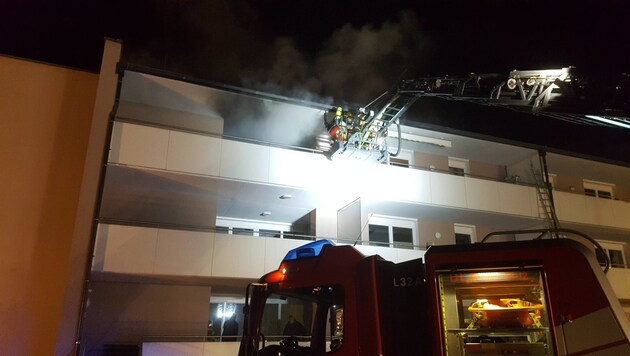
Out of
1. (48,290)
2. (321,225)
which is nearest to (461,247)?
(321,225)

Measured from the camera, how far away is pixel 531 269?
16.9 feet

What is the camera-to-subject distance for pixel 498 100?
30.7ft

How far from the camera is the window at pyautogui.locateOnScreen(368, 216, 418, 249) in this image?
15.9 metres

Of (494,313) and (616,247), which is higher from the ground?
(616,247)

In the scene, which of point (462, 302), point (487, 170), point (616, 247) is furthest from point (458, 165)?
point (462, 302)

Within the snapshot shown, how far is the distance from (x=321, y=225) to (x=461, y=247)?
9.58 m

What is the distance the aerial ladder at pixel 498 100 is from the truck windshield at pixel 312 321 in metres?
5.22

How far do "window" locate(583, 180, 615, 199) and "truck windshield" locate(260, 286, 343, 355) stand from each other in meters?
17.7

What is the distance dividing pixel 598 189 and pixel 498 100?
14.1m

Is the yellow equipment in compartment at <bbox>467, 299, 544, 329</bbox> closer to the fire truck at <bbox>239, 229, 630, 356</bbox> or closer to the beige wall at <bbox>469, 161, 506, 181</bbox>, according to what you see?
the fire truck at <bbox>239, 229, 630, 356</bbox>

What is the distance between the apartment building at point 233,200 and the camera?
1188cm

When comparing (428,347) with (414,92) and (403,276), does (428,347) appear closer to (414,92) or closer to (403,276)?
(403,276)

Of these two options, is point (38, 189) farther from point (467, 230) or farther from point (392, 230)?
point (467, 230)

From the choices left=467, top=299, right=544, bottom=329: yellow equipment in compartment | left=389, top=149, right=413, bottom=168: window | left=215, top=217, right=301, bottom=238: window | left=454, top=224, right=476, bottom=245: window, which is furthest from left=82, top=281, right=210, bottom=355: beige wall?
left=467, top=299, right=544, bottom=329: yellow equipment in compartment
